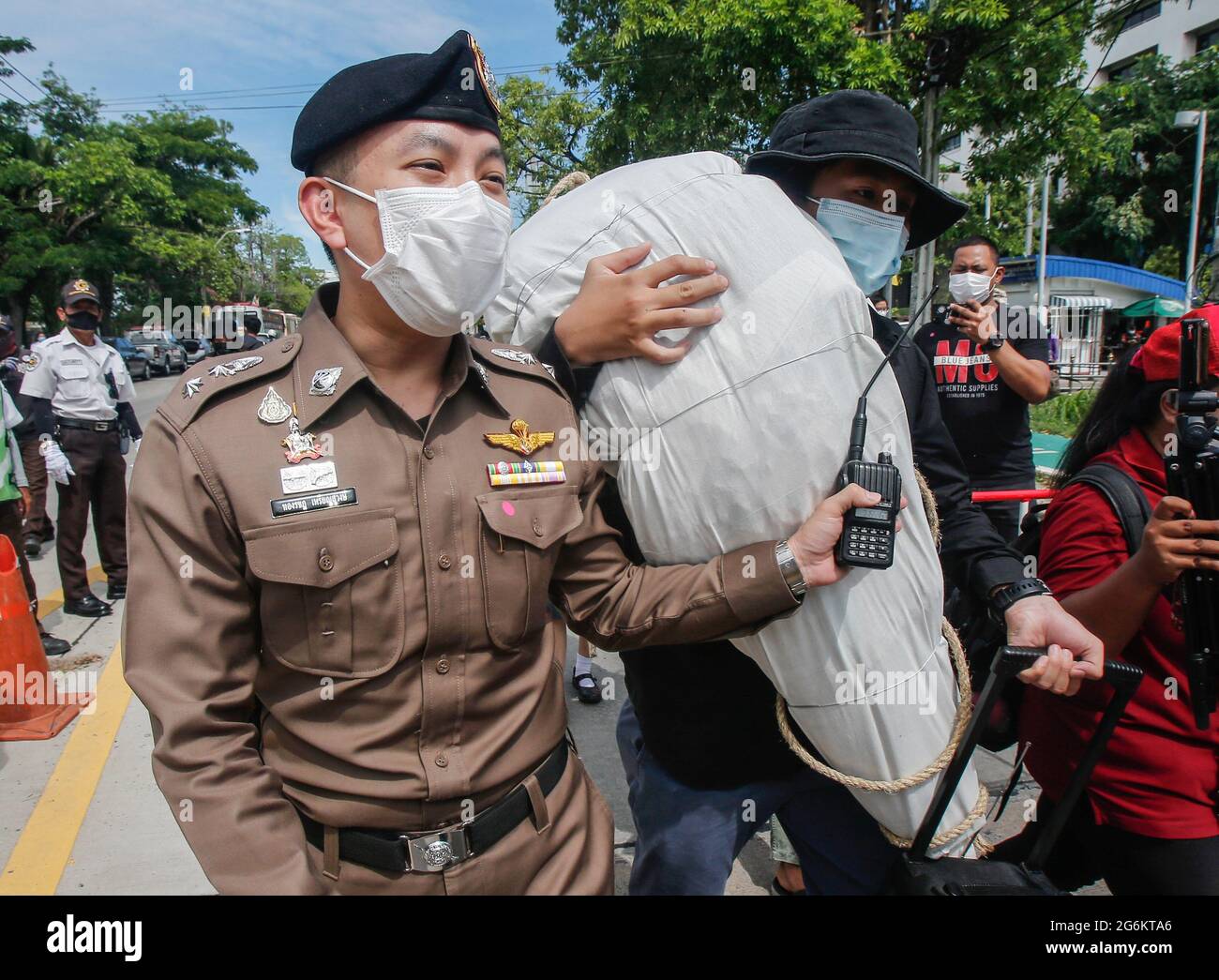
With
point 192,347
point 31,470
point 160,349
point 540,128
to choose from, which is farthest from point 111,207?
point 31,470

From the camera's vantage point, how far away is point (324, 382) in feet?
4.09

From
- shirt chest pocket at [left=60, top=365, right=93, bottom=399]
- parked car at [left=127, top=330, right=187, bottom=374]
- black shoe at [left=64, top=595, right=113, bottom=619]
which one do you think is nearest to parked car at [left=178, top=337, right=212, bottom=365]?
parked car at [left=127, top=330, right=187, bottom=374]

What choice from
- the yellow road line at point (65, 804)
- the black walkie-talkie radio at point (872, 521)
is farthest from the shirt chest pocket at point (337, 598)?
the yellow road line at point (65, 804)

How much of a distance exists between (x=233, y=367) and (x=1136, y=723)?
186cm

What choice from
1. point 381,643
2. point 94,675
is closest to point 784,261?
point 381,643

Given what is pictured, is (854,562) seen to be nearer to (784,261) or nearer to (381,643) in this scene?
A: (784,261)

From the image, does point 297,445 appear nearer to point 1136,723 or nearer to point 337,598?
point 337,598

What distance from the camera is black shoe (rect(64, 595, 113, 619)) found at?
4797 millimetres

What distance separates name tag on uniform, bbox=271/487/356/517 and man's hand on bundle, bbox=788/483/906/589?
683 mm

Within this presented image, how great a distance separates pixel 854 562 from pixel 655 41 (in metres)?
10.7

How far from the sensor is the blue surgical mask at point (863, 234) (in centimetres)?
162

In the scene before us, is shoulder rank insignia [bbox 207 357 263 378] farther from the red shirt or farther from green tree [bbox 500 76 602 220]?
green tree [bbox 500 76 602 220]

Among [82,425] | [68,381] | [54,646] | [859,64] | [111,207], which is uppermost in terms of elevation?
[111,207]

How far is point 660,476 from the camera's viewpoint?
128 centimetres
